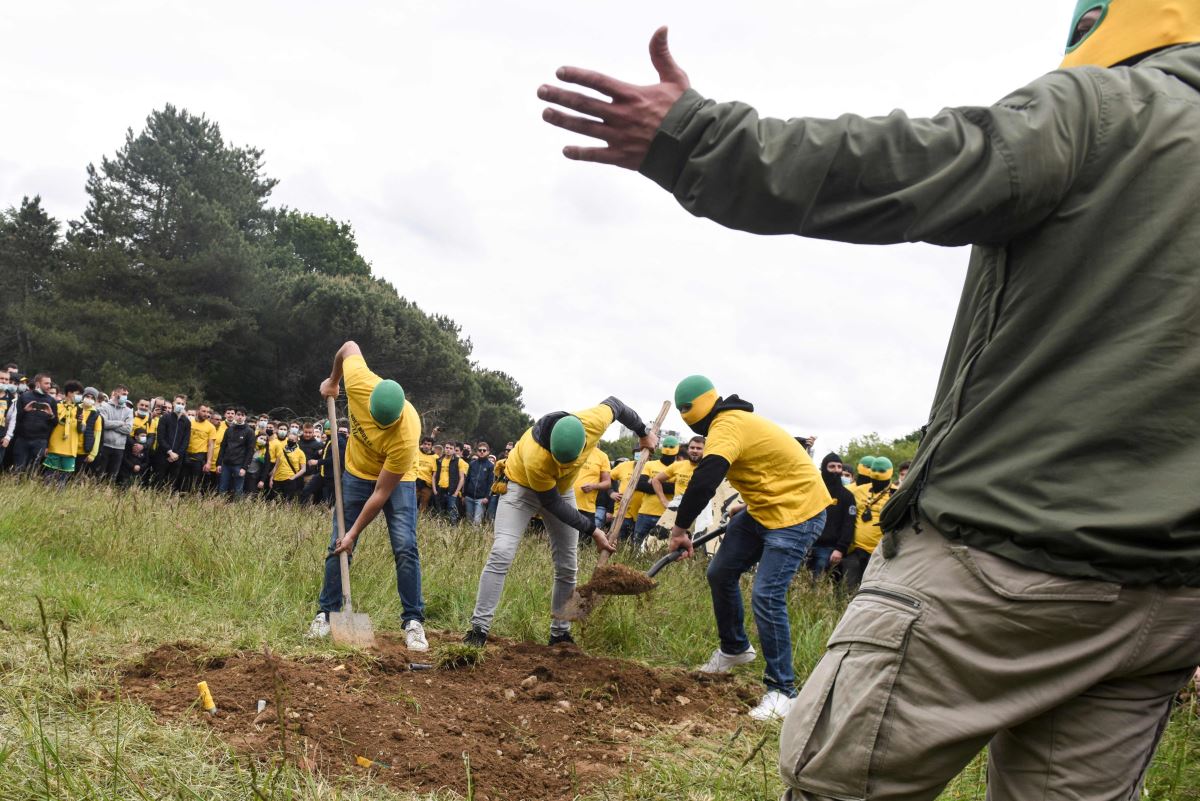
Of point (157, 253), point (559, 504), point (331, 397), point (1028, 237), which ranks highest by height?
point (157, 253)

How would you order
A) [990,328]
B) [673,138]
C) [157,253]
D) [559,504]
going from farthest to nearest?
[157,253], [559,504], [990,328], [673,138]

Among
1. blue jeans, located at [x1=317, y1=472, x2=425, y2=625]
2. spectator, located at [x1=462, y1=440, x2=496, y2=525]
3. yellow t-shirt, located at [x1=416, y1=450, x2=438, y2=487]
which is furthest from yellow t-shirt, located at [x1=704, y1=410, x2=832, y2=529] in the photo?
spectator, located at [x1=462, y1=440, x2=496, y2=525]

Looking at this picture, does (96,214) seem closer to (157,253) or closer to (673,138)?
(157,253)

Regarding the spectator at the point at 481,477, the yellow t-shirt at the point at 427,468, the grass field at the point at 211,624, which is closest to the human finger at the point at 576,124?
the grass field at the point at 211,624

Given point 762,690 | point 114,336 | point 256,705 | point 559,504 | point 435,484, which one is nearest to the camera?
point 256,705

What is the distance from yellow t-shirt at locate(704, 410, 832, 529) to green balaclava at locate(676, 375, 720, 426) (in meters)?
0.19

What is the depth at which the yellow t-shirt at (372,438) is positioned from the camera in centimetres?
564

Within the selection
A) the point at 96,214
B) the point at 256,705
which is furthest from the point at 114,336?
the point at 256,705

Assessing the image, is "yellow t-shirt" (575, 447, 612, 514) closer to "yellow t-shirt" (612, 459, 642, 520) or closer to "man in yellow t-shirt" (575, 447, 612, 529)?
"man in yellow t-shirt" (575, 447, 612, 529)

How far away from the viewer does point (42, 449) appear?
40.6 feet

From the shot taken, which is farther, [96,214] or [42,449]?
[96,214]

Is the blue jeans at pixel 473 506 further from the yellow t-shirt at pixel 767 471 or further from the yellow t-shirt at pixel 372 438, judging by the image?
the yellow t-shirt at pixel 767 471

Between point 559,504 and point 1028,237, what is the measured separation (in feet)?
15.8

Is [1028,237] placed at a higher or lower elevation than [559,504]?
higher
